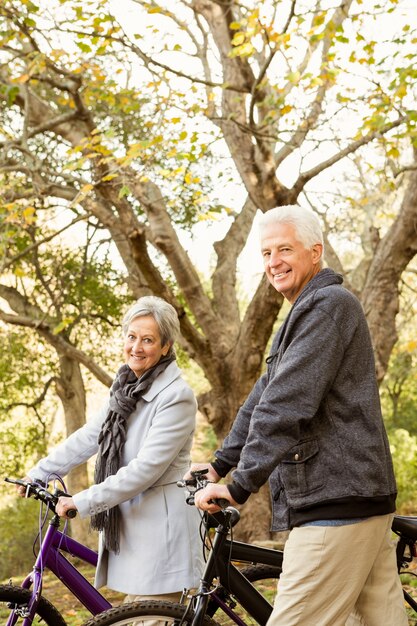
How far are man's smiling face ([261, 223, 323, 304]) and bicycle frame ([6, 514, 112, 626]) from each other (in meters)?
1.35

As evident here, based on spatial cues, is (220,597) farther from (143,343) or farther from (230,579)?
(143,343)

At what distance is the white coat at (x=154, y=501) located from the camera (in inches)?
126

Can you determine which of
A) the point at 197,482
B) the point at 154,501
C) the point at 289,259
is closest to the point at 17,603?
the point at 154,501

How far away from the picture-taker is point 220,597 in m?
2.96

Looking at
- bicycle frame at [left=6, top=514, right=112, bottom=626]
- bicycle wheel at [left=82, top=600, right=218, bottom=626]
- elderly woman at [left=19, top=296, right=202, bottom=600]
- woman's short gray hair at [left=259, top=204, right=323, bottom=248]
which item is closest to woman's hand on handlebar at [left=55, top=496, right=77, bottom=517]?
elderly woman at [left=19, top=296, right=202, bottom=600]

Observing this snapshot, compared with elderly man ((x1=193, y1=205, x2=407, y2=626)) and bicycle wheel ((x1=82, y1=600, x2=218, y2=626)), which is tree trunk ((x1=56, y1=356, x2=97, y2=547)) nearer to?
bicycle wheel ((x1=82, y1=600, x2=218, y2=626))

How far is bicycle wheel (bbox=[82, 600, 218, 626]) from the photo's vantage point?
278 centimetres

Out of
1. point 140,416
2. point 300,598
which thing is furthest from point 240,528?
point 300,598

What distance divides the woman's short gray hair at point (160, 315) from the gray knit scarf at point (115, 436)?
4.5 inches

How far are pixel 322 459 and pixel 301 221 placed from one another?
0.80m

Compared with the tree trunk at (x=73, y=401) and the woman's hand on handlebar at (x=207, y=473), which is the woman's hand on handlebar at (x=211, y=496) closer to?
the woman's hand on handlebar at (x=207, y=473)

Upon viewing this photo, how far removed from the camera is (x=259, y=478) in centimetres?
252

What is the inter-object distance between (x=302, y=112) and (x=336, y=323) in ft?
21.3

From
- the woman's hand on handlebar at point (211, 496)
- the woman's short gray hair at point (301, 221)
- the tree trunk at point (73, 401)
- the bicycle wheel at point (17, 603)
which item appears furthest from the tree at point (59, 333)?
the woman's hand on handlebar at point (211, 496)
